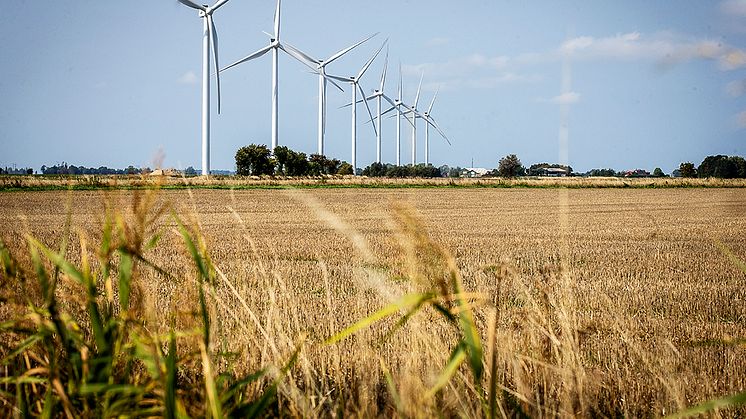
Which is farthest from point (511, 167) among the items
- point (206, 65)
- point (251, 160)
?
point (206, 65)

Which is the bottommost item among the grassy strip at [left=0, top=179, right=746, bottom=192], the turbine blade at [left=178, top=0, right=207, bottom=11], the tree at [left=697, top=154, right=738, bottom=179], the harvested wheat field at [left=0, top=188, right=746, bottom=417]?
the harvested wheat field at [left=0, top=188, right=746, bottom=417]

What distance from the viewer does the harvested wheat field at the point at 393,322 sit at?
307 cm

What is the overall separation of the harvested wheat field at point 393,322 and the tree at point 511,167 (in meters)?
158

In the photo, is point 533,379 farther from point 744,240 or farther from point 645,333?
point 744,240

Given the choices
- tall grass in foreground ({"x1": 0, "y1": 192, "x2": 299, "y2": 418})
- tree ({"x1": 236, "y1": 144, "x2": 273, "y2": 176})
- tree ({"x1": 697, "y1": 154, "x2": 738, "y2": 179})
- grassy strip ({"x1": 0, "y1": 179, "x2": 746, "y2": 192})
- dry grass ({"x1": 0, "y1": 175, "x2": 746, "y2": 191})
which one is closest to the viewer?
tall grass in foreground ({"x1": 0, "y1": 192, "x2": 299, "y2": 418})

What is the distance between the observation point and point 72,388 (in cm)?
334

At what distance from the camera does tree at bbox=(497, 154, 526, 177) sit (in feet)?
584

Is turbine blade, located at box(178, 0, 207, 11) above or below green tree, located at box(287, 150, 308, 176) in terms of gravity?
above

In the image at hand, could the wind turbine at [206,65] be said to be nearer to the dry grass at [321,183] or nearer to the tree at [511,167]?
the dry grass at [321,183]

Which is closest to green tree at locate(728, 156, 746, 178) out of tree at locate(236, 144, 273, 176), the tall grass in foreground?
tree at locate(236, 144, 273, 176)

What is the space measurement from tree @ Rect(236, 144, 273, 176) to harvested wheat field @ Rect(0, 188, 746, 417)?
107 meters

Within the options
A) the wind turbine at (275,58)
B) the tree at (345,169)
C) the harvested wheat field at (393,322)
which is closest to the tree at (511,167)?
the tree at (345,169)

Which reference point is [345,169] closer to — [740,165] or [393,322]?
[740,165]

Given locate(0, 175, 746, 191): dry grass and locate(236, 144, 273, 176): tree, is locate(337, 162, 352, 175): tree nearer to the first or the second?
locate(236, 144, 273, 176): tree
